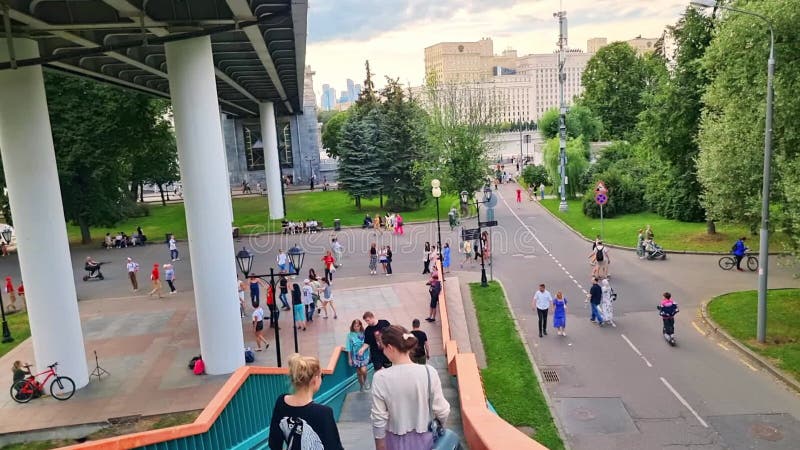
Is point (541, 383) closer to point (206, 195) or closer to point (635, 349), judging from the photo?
point (635, 349)

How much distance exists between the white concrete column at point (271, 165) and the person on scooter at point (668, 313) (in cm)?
3329

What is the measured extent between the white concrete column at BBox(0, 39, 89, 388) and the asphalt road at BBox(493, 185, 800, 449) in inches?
461

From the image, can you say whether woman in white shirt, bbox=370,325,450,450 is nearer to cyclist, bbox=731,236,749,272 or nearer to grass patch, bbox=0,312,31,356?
grass patch, bbox=0,312,31,356

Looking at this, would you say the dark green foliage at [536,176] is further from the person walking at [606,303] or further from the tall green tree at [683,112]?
the person walking at [606,303]

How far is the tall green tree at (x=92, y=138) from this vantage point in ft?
109

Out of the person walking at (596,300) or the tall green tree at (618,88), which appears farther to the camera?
the tall green tree at (618,88)

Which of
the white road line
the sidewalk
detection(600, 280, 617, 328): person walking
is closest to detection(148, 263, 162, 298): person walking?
the sidewalk

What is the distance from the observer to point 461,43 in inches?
7662

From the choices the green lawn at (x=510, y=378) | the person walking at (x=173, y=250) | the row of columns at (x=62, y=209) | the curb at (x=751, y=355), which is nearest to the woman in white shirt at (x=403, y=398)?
the green lawn at (x=510, y=378)

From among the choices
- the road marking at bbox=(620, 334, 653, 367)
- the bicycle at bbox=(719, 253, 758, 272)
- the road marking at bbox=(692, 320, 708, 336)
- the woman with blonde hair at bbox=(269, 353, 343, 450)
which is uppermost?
the woman with blonde hair at bbox=(269, 353, 343, 450)

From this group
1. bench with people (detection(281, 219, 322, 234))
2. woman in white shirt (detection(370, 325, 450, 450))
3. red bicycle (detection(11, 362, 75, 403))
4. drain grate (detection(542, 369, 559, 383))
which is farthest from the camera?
bench with people (detection(281, 219, 322, 234))

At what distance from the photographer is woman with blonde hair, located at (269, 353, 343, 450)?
3.90 metres

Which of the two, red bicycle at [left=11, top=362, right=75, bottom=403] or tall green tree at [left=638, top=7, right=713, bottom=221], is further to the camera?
tall green tree at [left=638, top=7, right=713, bottom=221]

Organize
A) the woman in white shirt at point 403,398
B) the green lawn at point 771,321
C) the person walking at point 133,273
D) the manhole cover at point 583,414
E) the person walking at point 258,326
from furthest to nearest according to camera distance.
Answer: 1. the person walking at point 133,273
2. the person walking at point 258,326
3. the green lawn at point 771,321
4. the manhole cover at point 583,414
5. the woman in white shirt at point 403,398
